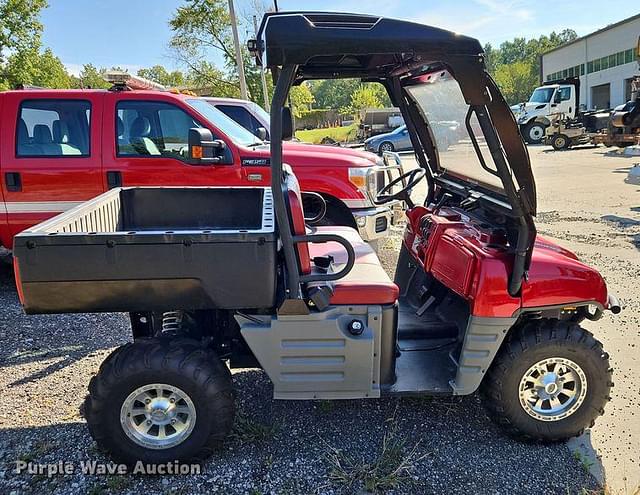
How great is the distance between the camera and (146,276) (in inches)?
100

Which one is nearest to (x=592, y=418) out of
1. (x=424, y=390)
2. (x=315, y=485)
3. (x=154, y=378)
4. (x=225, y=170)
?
(x=424, y=390)

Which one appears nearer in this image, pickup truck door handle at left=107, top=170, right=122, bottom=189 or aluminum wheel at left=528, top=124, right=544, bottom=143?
pickup truck door handle at left=107, top=170, right=122, bottom=189

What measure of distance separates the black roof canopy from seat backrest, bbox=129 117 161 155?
331 cm

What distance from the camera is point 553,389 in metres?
2.89

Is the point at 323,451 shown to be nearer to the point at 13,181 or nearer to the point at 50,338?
the point at 50,338

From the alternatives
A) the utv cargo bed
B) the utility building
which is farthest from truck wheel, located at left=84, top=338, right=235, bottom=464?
the utility building

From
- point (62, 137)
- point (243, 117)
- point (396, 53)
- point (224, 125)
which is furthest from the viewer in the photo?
point (243, 117)

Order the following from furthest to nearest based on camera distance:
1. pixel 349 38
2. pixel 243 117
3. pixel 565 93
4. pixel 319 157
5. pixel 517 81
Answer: pixel 517 81 → pixel 565 93 → pixel 243 117 → pixel 319 157 → pixel 349 38

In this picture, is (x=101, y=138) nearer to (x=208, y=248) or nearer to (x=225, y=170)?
(x=225, y=170)

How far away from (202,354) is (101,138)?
3.50m

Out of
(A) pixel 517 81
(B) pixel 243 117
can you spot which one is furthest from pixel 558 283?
(A) pixel 517 81

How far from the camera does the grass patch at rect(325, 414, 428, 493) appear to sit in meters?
2.67

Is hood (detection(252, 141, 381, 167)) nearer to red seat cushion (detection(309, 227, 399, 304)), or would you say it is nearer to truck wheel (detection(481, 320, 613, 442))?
red seat cushion (detection(309, 227, 399, 304))

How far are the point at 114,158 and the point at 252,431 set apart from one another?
3506 millimetres
